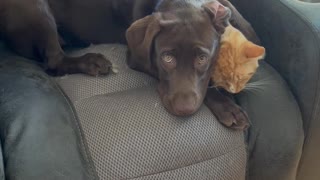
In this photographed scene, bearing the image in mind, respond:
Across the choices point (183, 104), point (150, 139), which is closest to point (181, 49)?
point (183, 104)

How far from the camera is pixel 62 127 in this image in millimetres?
1262

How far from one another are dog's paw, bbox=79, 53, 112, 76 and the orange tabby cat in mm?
310

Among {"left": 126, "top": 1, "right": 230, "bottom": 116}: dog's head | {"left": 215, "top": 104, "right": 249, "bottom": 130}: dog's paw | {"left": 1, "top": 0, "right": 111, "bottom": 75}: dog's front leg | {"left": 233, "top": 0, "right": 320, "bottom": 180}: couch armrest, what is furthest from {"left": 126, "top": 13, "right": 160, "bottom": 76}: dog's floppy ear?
{"left": 233, "top": 0, "right": 320, "bottom": 180}: couch armrest

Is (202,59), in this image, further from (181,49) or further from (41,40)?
(41,40)

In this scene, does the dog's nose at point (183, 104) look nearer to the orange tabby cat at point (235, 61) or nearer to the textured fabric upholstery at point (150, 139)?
the textured fabric upholstery at point (150, 139)

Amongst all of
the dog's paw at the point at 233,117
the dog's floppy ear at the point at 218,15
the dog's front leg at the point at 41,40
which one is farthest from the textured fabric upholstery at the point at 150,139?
the dog's floppy ear at the point at 218,15

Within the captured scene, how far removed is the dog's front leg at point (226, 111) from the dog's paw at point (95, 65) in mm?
306

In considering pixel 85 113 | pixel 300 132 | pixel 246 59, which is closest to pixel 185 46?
pixel 246 59

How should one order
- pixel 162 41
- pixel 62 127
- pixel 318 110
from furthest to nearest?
1. pixel 318 110
2. pixel 162 41
3. pixel 62 127

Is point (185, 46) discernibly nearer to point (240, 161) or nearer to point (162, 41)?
point (162, 41)

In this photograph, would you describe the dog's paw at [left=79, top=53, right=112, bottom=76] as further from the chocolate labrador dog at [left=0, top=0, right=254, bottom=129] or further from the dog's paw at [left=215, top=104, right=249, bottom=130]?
the dog's paw at [left=215, top=104, right=249, bottom=130]

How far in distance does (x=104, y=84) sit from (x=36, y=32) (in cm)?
27

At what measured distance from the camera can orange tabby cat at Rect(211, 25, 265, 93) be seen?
4.67 ft

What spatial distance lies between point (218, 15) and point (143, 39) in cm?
22
